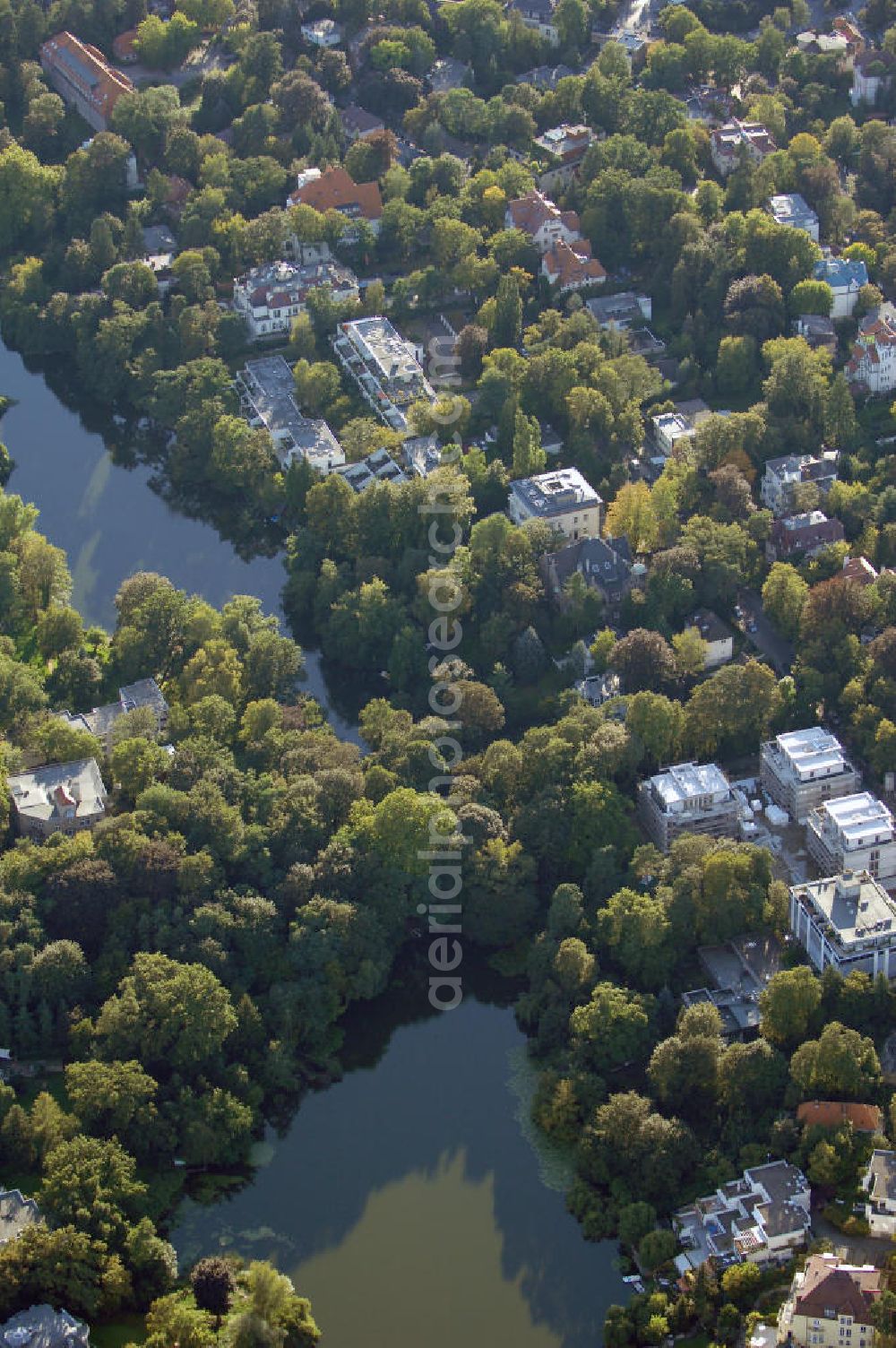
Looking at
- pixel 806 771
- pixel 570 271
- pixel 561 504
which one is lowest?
pixel 806 771

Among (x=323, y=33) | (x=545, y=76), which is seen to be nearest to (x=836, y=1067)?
(x=545, y=76)

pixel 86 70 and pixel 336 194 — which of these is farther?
pixel 86 70

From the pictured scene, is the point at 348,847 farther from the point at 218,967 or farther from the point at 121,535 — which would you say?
the point at 121,535

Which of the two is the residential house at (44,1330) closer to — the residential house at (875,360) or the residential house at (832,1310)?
the residential house at (832,1310)

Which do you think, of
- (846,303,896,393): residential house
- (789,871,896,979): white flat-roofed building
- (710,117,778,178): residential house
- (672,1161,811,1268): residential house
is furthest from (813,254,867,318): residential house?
(672,1161,811,1268): residential house

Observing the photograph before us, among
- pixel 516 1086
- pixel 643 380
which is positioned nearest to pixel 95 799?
pixel 516 1086

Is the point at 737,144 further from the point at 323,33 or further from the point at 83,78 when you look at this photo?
the point at 83,78
